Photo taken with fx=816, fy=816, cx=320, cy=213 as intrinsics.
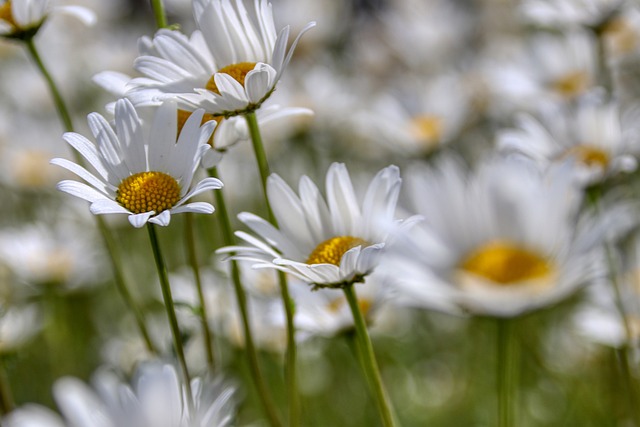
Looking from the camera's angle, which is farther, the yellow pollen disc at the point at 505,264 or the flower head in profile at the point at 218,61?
the yellow pollen disc at the point at 505,264

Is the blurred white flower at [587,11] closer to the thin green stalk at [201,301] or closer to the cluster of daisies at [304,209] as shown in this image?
the cluster of daisies at [304,209]

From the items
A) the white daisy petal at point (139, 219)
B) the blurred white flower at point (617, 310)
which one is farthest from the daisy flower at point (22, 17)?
the blurred white flower at point (617, 310)

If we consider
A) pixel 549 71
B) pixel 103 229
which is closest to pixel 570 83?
pixel 549 71

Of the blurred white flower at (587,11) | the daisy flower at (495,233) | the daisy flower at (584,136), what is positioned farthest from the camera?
the blurred white flower at (587,11)

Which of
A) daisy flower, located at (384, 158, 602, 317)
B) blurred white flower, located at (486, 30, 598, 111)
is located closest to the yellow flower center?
daisy flower, located at (384, 158, 602, 317)

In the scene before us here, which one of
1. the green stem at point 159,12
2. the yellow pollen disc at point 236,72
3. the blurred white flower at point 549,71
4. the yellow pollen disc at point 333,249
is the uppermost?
the green stem at point 159,12

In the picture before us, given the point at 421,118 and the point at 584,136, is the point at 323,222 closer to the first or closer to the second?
the point at 584,136

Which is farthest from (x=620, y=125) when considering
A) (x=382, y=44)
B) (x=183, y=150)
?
(x=382, y=44)
